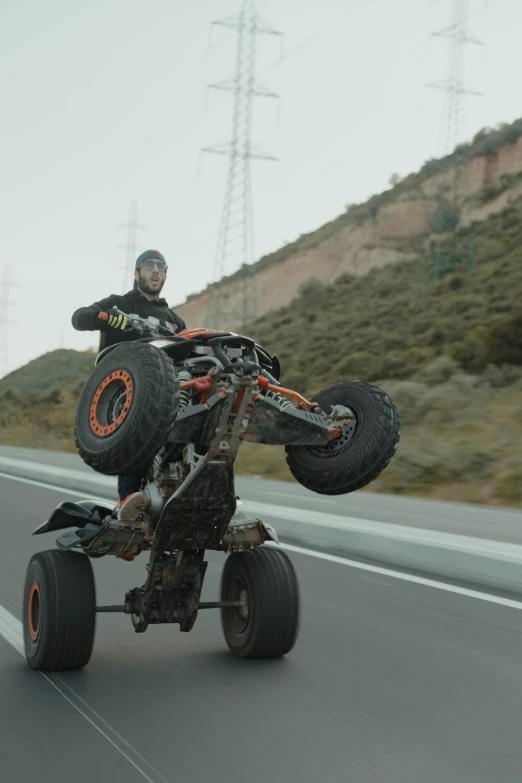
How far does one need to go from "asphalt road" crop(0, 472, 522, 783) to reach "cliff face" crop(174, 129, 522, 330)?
168 ft

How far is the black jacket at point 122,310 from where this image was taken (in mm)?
5582

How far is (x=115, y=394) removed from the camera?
5262 mm

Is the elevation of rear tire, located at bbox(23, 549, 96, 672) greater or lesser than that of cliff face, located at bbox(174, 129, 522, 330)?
lesser

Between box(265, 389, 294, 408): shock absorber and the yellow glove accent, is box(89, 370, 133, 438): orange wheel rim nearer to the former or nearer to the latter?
the yellow glove accent

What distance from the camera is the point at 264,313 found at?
70688mm

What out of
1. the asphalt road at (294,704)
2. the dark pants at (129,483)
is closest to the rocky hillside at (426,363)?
the asphalt road at (294,704)

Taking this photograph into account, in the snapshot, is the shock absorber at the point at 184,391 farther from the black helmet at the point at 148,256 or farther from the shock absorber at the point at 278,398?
the black helmet at the point at 148,256

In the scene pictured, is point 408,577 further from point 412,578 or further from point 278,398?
point 278,398

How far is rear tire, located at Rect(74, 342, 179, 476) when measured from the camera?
191 inches

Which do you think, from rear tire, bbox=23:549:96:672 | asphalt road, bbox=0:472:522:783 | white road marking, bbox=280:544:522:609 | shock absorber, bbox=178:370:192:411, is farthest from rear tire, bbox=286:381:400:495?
white road marking, bbox=280:544:522:609

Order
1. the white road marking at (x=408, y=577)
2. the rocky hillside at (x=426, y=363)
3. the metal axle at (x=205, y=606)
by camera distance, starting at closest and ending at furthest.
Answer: the metal axle at (x=205, y=606), the white road marking at (x=408, y=577), the rocky hillside at (x=426, y=363)

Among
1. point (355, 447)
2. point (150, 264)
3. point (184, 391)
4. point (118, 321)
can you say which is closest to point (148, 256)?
point (150, 264)

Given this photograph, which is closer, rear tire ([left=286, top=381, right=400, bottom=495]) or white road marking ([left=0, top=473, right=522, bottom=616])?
rear tire ([left=286, top=381, right=400, bottom=495])

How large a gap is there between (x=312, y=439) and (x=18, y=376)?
97.0 meters
